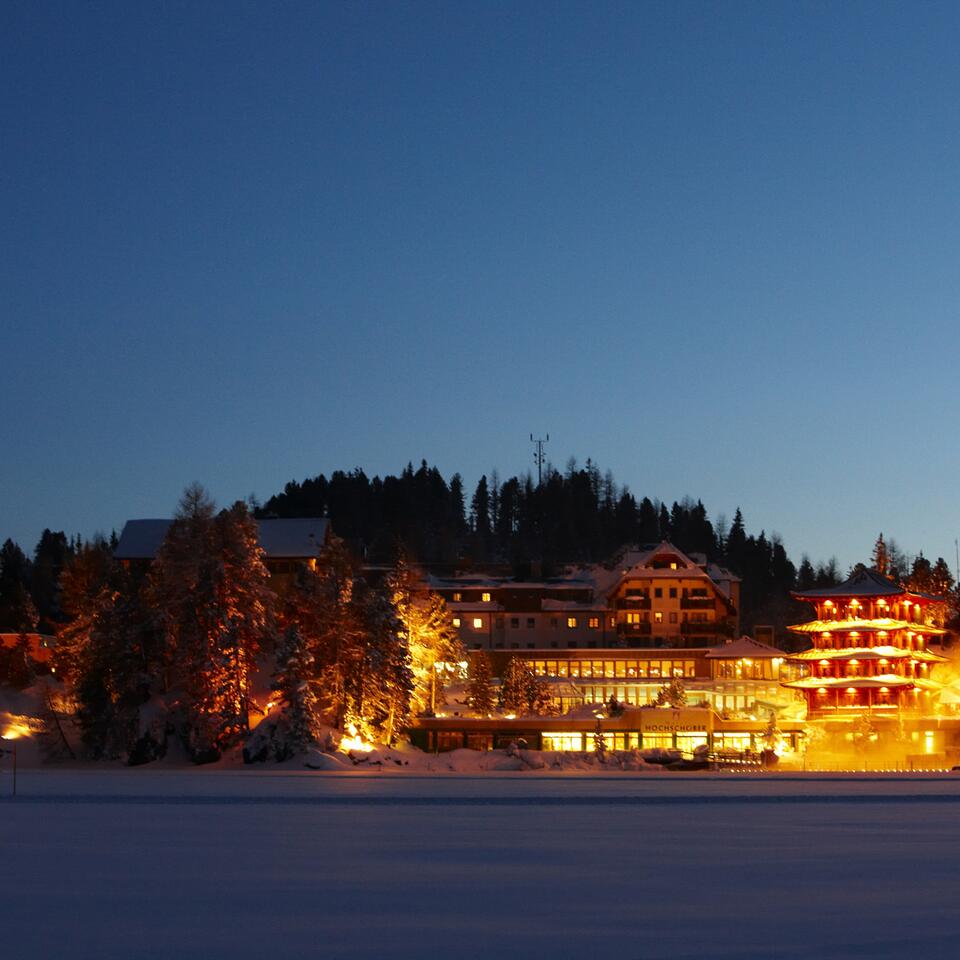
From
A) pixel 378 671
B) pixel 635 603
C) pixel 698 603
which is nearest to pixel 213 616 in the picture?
pixel 378 671

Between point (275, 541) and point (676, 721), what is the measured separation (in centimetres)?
4507

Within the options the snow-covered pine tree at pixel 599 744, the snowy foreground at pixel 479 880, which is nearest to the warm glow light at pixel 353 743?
the snow-covered pine tree at pixel 599 744

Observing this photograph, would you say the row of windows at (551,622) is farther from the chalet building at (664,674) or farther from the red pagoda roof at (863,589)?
the red pagoda roof at (863,589)

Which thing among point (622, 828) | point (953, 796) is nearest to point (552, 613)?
point (953, 796)

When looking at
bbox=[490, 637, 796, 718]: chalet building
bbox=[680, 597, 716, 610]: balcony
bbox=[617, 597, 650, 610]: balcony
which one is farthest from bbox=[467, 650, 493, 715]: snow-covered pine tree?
bbox=[680, 597, 716, 610]: balcony

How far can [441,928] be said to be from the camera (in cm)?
1482

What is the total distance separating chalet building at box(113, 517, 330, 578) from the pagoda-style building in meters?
43.3

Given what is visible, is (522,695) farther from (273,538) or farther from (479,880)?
(479,880)

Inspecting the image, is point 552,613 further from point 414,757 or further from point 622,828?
point 622,828

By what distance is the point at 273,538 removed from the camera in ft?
384

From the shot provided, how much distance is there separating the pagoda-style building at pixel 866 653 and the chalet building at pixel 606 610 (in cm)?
1663

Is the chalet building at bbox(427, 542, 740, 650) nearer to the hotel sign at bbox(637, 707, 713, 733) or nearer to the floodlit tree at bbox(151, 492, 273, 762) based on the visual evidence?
the hotel sign at bbox(637, 707, 713, 733)

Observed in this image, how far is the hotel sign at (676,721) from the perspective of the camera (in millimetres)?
86688

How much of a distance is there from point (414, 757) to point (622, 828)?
4807cm
